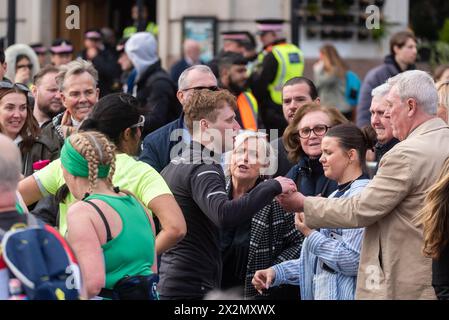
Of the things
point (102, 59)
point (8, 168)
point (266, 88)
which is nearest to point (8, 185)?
point (8, 168)

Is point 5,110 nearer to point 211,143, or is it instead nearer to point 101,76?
point 211,143

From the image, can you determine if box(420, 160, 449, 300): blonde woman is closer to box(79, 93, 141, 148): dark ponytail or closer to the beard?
box(79, 93, 141, 148): dark ponytail

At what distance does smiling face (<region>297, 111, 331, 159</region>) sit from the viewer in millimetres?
8336

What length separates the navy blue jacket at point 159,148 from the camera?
29.9 feet

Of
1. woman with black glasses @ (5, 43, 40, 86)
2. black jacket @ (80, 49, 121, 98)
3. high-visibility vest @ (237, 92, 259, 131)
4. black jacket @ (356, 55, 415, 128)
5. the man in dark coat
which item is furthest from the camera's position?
black jacket @ (80, 49, 121, 98)

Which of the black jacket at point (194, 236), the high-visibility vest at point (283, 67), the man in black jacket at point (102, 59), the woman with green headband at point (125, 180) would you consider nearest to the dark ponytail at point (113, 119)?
the woman with green headband at point (125, 180)

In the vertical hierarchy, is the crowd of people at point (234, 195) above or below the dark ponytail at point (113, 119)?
Answer: below

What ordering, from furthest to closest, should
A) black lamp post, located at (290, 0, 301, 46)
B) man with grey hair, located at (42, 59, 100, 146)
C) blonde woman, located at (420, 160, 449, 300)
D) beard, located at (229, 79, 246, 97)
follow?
black lamp post, located at (290, 0, 301, 46), beard, located at (229, 79, 246, 97), man with grey hair, located at (42, 59, 100, 146), blonde woman, located at (420, 160, 449, 300)

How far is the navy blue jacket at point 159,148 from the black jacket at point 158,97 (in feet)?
6.90

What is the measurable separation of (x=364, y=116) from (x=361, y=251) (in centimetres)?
630

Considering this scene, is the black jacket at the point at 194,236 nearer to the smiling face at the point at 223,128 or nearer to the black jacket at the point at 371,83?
the smiling face at the point at 223,128

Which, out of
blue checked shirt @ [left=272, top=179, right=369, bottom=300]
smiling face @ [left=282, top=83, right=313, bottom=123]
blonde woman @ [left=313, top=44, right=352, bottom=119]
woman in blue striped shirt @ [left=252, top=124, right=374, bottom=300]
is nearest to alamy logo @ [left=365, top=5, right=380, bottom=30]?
blonde woman @ [left=313, top=44, right=352, bottom=119]

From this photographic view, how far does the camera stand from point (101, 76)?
16.2 metres

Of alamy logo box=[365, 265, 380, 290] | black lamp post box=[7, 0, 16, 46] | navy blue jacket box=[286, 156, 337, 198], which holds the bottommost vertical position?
alamy logo box=[365, 265, 380, 290]
